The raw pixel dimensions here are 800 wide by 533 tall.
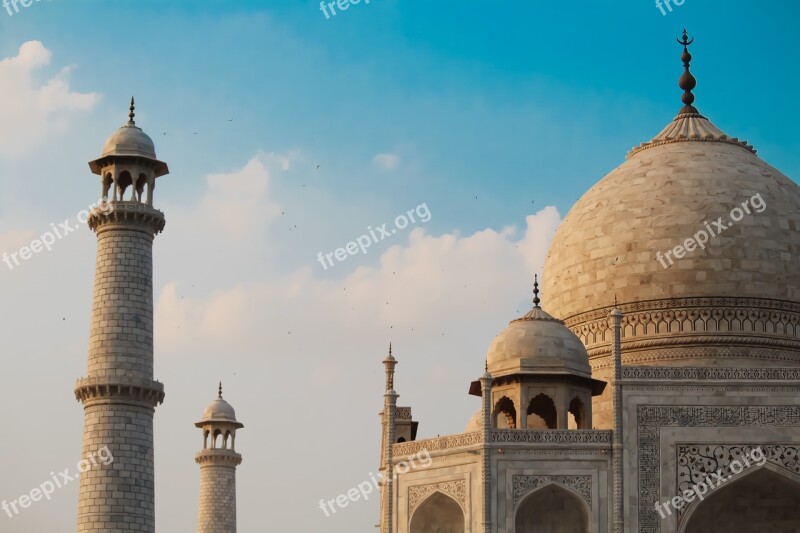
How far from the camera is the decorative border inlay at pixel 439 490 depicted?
2509 centimetres

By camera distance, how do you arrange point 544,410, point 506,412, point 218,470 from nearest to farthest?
point 506,412
point 544,410
point 218,470

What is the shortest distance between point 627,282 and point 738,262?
2.03m

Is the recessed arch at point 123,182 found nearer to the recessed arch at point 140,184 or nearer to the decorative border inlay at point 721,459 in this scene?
the recessed arch at point 140,184

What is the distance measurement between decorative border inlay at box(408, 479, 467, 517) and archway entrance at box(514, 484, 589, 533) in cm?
94

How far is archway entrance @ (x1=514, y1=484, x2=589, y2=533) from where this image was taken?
25.2 m

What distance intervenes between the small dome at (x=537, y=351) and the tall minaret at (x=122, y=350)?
5877 millimetres

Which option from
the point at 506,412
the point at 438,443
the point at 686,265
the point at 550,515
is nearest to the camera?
the point at 550,515

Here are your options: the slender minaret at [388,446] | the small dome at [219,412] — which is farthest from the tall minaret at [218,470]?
the slender minaret at [388,446]

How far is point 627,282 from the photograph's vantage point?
2925 centimetres

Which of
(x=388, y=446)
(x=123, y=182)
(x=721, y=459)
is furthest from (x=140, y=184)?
(x=721, y=459)

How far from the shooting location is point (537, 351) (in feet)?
87.4

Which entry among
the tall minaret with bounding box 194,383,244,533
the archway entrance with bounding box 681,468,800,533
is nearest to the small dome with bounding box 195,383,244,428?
the tall minaret with bounding box 194,383,244,533

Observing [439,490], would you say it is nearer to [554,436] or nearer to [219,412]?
[554,436]

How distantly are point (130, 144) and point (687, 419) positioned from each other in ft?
32.4
